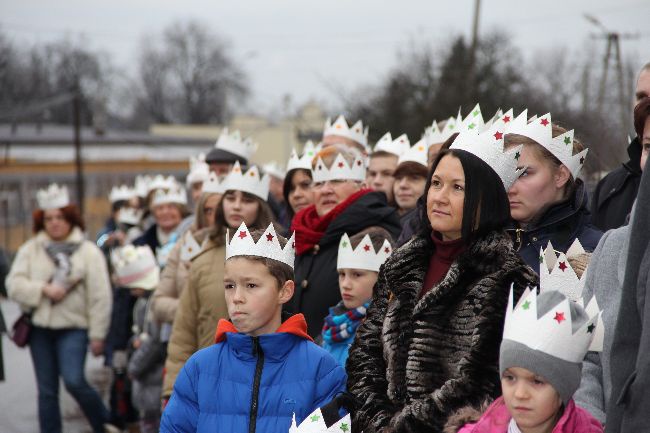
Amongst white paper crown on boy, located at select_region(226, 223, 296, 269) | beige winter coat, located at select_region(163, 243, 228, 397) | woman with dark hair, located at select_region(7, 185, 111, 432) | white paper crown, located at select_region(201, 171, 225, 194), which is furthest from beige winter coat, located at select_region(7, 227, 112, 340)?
white paper crown on boy, located at select_region(226, 223, 296, 269)

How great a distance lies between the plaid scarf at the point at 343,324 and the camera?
17.5ft

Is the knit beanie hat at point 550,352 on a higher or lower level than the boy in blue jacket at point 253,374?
higher

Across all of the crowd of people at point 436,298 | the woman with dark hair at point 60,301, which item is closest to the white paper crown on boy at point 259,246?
the crowd of people at point 436,298

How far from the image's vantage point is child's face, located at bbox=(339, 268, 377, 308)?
18.0ft

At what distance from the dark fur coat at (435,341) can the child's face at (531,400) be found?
353 mm

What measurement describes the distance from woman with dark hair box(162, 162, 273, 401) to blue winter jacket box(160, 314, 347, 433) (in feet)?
6.44

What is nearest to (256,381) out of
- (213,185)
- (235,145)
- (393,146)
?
(213,185)

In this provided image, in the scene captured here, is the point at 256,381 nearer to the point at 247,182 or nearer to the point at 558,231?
the point at 558,231

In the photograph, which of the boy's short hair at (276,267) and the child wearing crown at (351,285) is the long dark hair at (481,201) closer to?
the boy's short hair at (276,267)

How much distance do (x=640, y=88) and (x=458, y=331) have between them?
226cm

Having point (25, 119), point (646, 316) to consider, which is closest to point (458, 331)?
point (646, 316)

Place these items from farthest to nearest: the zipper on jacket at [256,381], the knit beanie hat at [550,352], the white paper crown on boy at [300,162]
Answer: the white paper crown on boy at [300,162] < the zipper on jacket at [256,381] < the knit beanie hat at [550,352]

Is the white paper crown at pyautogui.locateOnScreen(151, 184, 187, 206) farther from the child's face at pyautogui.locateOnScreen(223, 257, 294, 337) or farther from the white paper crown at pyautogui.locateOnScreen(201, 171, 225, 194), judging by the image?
the child's face at pyautogui.locateOnScreen(223, 257, 294, 337)

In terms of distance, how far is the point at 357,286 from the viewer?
553cm
